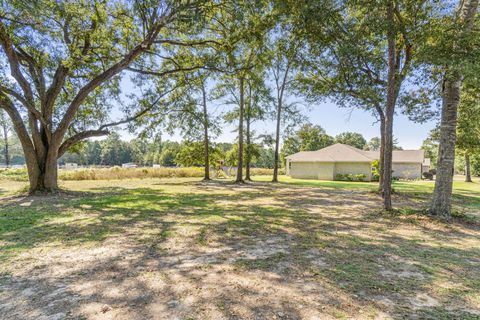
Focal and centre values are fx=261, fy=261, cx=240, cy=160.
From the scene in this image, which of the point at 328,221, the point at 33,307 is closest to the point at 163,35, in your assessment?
the point at 328,221

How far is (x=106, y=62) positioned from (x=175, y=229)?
411 inches

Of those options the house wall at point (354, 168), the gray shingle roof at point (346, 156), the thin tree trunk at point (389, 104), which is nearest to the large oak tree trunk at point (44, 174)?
the thin tree trunk at point (389, 104)

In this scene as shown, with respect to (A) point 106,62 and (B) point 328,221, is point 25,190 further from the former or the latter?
(B) point 328,221

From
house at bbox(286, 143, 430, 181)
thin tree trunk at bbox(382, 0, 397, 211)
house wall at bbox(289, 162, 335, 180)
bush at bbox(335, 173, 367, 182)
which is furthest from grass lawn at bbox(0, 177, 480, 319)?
house wall at bbox(289, 162, 335, 180)

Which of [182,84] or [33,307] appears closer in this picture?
[33,307]

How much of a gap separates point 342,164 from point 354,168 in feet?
3.84

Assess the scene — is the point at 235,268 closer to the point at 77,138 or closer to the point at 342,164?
the point at 77,138

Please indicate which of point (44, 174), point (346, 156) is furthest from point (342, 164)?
point (44, 174)

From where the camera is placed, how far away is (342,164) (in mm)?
26078

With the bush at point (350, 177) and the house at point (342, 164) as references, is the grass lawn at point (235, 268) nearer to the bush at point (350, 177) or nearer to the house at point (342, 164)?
the bush at point (350, 177)

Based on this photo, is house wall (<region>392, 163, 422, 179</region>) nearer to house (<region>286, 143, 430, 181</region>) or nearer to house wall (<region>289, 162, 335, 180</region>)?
house (<region>286, 143, 430, 181</region>)

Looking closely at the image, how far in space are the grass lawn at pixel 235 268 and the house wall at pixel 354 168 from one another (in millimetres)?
19307

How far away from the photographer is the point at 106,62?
12.3 m

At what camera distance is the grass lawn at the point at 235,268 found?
96.7 inches
